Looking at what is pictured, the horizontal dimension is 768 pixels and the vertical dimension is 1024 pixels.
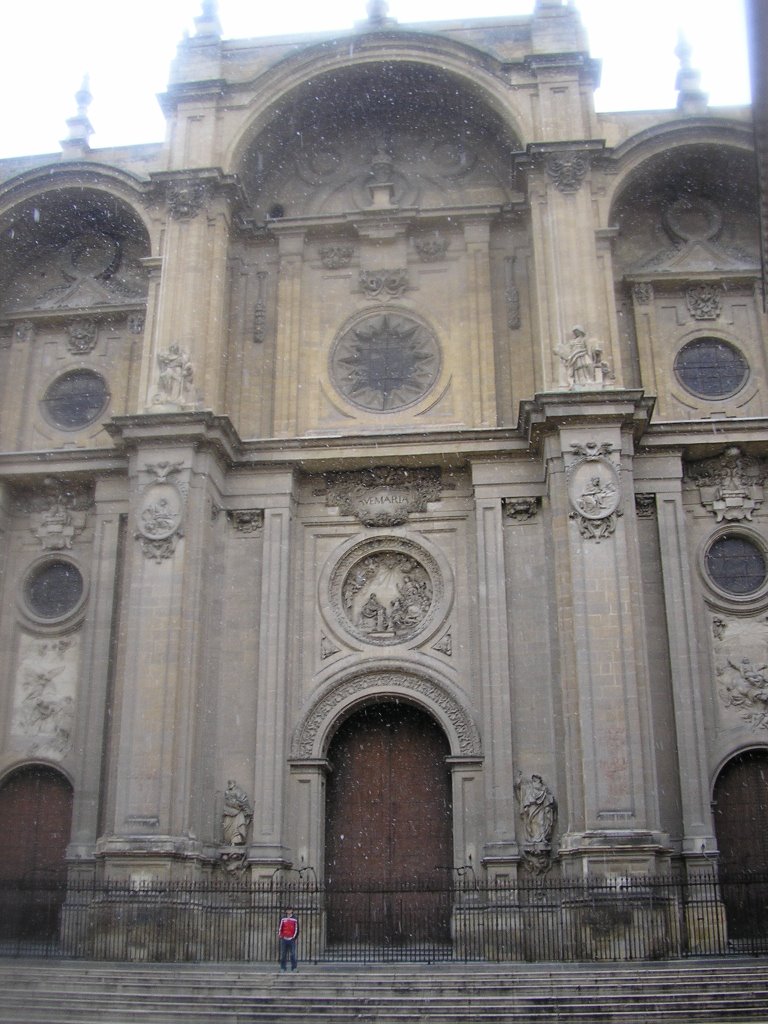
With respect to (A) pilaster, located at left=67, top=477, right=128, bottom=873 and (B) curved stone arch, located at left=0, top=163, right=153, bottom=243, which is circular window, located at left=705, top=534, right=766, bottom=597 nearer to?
(A) pilaster, located at left=67, top=477, right=128, bottom=873

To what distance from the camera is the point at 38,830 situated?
72.7 feet

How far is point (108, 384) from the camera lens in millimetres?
24656

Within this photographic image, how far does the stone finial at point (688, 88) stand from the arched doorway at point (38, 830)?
1837cm

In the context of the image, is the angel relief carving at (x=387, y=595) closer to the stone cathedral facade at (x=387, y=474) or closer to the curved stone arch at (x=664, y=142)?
the stone cathedral facade at (x=387, y=474)

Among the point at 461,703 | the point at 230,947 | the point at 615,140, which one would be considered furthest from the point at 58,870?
the point at 615,140

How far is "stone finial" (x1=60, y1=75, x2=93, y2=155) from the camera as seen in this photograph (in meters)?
25.6

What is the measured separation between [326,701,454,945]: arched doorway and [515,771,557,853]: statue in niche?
1821 mm

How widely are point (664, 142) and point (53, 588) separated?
49.1 ft

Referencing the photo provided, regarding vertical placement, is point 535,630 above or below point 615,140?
A: below

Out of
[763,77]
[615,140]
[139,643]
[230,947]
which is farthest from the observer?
[615,140]

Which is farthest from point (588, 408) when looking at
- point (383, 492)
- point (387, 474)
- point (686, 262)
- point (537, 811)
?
point (537, 811)

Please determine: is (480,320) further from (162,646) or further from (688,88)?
(162,646)

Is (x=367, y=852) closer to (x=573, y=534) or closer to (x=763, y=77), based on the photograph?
(x=573, y=534)

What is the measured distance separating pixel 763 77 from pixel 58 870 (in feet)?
62.6
